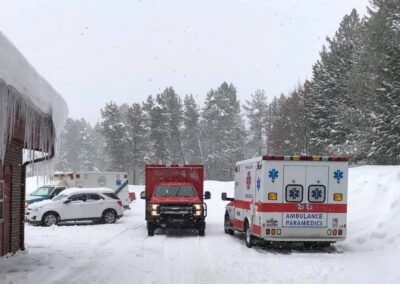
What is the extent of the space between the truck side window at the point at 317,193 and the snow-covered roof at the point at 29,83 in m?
6.89

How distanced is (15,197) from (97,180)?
17.7 meters

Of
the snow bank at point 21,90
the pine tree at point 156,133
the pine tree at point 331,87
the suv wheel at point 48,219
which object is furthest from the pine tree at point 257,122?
the snow bank at point 21,90

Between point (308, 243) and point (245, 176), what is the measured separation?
274 cm

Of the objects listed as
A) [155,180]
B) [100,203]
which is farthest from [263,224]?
[100,203]

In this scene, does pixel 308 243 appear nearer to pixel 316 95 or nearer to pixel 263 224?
pixel 263 224

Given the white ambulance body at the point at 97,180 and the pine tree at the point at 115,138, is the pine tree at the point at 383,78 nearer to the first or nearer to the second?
the white ambulance body at the point at 97,180

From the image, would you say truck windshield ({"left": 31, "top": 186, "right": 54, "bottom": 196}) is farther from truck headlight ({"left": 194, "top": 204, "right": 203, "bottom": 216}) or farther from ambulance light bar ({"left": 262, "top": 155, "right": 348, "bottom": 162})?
ambulance light bar ({"left": 262, "top": 155, "right": 348, "bottom": 162})

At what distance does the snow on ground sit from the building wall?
397mm

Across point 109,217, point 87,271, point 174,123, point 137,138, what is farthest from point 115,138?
point 87,271

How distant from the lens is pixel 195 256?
13688mm

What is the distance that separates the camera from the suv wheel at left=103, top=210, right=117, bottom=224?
80.9ft

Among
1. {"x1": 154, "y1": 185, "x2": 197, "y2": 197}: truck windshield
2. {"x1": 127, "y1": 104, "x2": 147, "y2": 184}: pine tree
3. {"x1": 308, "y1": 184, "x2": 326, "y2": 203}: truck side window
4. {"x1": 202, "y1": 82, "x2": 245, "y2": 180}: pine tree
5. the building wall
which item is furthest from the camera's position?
{"x1": 202, "y1": 82, "x2": 245, "y2": 180}: pine tree

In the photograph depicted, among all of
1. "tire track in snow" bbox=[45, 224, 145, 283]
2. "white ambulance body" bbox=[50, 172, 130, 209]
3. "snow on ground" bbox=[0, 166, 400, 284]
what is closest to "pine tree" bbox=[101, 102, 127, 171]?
"white ambulance body" bbox=[50, 172, 130, 209]

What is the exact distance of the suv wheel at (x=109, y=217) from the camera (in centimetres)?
2466
